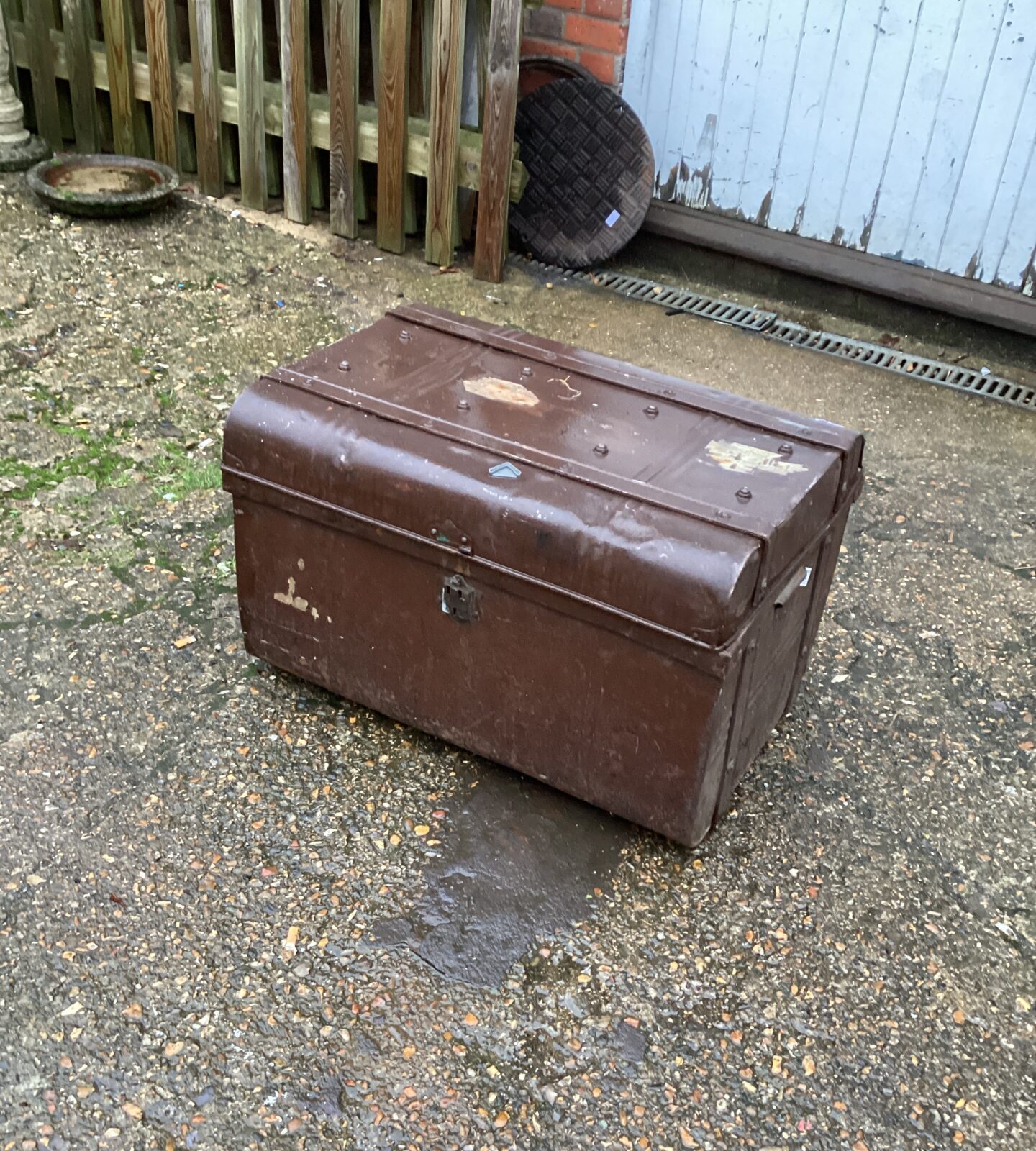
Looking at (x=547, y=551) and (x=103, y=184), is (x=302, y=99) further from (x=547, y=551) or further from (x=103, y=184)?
(x=547, y=551)

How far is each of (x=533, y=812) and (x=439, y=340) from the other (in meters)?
1.11

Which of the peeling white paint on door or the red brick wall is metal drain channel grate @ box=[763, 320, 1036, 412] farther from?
the red brick wall

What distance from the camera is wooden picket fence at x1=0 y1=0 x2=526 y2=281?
4652 millimetres

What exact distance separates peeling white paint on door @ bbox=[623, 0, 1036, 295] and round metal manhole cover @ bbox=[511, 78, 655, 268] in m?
0.18

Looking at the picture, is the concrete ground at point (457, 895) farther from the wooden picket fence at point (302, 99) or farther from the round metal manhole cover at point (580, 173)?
the round metal manhole cover at point (580, 173)

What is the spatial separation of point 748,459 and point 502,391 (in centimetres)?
56

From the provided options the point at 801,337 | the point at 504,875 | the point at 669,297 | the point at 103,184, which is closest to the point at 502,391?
the point at 504,875

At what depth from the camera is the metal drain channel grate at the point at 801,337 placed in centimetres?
451

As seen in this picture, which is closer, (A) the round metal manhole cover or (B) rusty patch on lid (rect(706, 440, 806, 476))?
(B) rusty patch on lid (rect(706, 440, 806, 476))

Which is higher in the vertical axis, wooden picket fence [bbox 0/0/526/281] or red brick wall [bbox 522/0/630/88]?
red brick wall [bbox 522/0/630/88]

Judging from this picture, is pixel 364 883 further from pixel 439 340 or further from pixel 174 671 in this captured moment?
pixel 439 340

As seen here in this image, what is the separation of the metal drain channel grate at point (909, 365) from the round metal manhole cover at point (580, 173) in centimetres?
82

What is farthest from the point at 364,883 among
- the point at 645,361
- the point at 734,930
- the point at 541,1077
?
the point at 645,361

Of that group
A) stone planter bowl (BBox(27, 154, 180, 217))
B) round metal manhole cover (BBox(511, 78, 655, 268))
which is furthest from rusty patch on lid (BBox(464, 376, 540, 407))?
stone planter bowl (BBox(27, 154, 180, 217))
